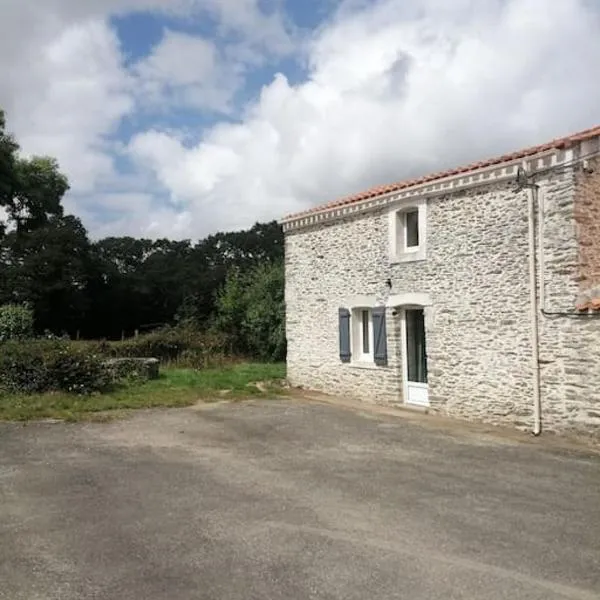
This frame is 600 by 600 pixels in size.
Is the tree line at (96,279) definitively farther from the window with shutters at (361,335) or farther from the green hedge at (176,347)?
the window with shutters at (361,335)

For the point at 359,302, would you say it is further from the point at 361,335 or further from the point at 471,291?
the point at 471,291

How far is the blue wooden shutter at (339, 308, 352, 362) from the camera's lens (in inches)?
576

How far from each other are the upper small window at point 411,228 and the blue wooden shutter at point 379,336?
1.44m

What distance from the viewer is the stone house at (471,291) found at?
397 inches

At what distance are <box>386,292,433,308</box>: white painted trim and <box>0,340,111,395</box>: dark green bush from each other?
6800 millimetres

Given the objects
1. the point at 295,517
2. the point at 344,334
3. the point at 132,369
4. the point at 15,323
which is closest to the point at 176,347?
the point at 15,323

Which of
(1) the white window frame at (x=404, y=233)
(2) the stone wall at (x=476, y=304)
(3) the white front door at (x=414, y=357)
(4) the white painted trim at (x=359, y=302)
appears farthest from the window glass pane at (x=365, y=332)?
(1) the white window frame at (x=404, y=233)

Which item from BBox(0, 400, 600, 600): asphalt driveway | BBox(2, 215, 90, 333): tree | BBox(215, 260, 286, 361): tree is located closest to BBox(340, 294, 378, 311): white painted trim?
BBox(0, 400, 600, 600): asphalt driveway

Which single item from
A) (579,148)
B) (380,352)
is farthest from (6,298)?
(579,148)

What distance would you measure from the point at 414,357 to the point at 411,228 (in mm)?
2624

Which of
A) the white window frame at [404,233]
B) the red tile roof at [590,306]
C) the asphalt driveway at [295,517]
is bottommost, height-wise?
the asphalt driveway at [295,517]

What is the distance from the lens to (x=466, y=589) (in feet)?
14.2

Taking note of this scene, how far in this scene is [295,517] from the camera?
234 inches

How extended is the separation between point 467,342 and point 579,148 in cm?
372
